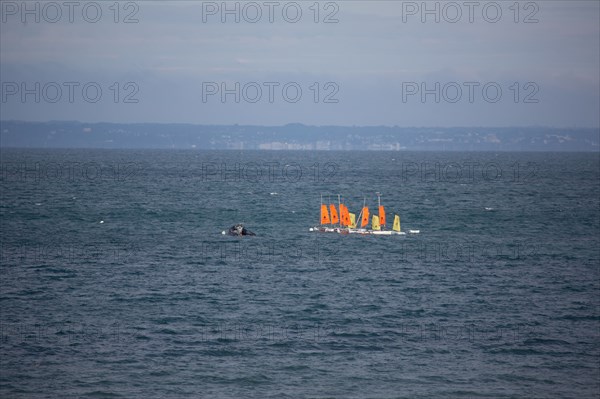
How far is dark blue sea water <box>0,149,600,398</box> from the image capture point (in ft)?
136

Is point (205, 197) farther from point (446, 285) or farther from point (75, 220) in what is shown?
point (446, 285)

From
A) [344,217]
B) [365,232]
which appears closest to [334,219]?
[344,217]

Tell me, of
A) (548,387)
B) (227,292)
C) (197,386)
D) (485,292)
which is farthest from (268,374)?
(485,292)

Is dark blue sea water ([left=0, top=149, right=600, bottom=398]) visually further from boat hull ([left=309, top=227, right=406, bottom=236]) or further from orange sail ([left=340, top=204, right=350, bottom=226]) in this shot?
orange sail ([left=340, top=204, right=350, bottom=226])

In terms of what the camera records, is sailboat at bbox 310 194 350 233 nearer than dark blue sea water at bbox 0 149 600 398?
No

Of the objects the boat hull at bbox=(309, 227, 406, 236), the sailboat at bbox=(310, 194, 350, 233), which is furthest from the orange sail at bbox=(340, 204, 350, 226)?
the boat hull at bbox=(309, 227, 406, 236)

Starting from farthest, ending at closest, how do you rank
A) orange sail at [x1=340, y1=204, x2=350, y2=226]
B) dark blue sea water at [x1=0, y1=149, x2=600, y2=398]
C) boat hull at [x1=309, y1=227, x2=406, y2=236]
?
orange sail at [x1=340, y1=204, x2=350, y2=226]
boat hull at [x1=309, y1=227, x2=406, y2=236]
dark blue sea water at [x1=0, y1=149, x2=600, y2=398]

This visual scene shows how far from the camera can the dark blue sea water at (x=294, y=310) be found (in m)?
41.5

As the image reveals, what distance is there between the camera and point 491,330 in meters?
51.3

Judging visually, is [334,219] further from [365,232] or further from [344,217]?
[365,232]

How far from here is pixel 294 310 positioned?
55.7m

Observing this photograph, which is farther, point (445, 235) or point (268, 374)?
point (445, 235)

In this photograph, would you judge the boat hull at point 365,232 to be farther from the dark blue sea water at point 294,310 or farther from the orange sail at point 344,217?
the dark blue sea water at point 294,310

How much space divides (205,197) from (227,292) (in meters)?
95.2
